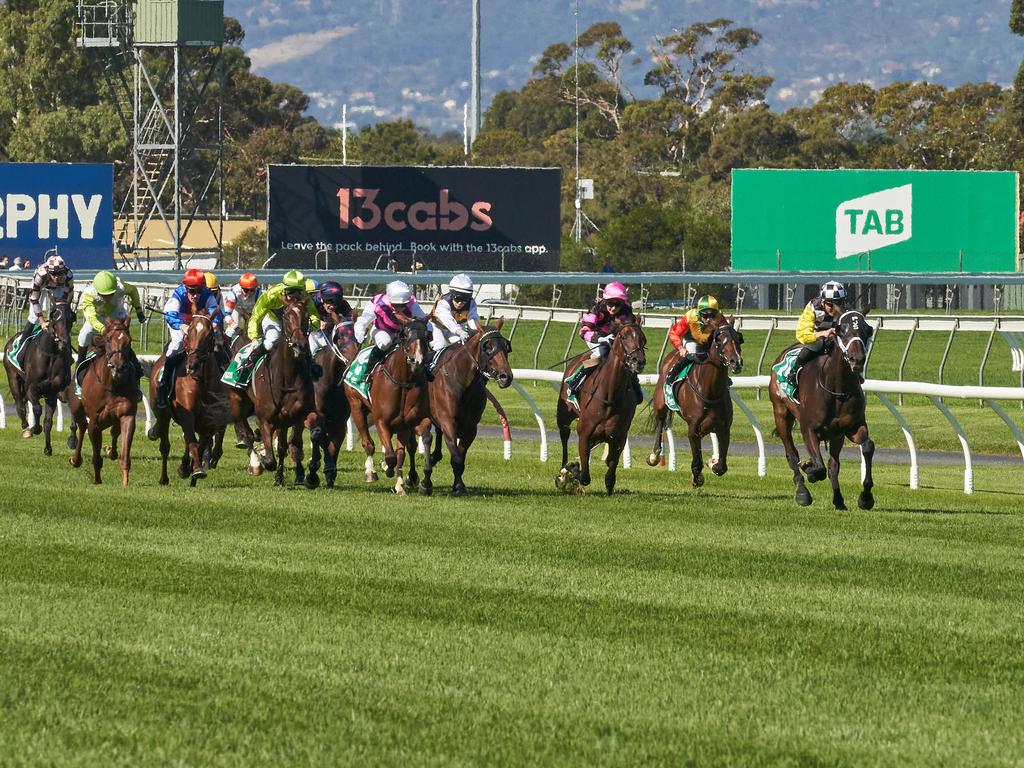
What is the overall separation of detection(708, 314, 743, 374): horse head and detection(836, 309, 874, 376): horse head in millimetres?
1517

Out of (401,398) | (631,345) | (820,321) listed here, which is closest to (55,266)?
(401,398)

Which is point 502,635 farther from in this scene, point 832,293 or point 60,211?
point 60,211

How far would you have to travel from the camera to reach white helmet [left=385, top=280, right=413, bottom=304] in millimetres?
16656

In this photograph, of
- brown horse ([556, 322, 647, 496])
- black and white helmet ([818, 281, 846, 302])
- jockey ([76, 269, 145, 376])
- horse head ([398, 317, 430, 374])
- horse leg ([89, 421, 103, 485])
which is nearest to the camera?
black and white helmet ([818, 281, 846, 302])

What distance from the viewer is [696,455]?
1716cm

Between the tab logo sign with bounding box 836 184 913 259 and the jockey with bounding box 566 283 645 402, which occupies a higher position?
the tab logo sign with bounding box 836 184 913 259

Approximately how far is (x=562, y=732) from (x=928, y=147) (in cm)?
7736

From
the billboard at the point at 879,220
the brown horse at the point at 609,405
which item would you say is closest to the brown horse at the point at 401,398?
the brown horse at the point at 609,405

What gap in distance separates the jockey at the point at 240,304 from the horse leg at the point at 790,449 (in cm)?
548

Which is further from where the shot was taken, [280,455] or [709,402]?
[709,402]

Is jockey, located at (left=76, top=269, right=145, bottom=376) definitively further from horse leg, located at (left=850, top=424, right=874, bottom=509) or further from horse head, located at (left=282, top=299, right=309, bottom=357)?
horse leg, located at (left=850, top=424, right=874, bottom=509)

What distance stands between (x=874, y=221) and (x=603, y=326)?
44.0 m

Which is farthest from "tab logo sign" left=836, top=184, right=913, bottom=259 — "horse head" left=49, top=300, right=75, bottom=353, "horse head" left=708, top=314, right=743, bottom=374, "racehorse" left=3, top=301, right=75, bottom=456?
"horse head" left=708, top=314, right=743, bottom=374

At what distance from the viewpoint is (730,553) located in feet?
38.8
